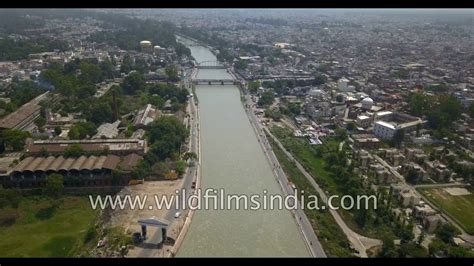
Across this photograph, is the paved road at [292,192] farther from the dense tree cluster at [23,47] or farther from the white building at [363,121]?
the dense tree cluster at [23,47]

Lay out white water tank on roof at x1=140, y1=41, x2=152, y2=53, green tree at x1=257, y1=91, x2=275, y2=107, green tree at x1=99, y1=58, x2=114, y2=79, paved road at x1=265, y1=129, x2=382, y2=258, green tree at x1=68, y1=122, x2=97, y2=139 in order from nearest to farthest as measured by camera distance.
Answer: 1. paved road at x1=265, y1=129, x2=382, y2=258
2. green tree at x1=68, y1=122, x2=97, y2=139
3. green tree at x1=257, y1=91, x2=275, y2=107
4. green tree at x1=99, y1=58, x2=114, y2=79
5. white water tank on roof at x1=140, y1=41, x2=152, y2=53

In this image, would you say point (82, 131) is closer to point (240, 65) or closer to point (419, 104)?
point (419, 104)

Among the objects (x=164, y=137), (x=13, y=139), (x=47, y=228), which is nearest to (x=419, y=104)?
(x=164, y=137)

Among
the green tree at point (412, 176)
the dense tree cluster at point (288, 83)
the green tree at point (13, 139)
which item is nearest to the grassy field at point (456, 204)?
the green tree at point (412, 176)

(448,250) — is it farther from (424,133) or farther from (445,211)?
(424,133)

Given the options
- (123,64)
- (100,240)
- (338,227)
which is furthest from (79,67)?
(338,227)

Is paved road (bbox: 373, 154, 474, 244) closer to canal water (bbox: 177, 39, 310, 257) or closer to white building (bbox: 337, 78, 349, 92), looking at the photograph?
canal water (bbox: 177, 39, 310, 257)

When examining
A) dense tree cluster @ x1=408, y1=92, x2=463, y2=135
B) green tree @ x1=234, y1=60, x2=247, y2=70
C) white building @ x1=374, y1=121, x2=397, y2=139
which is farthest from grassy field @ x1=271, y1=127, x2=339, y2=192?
green tree @ x1=234, y1=60, x2=247, y2=70
